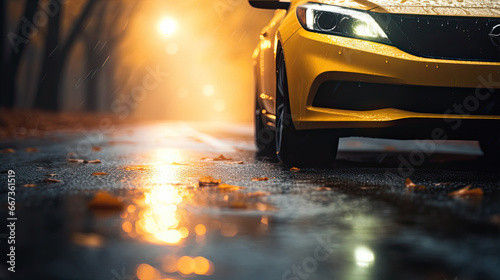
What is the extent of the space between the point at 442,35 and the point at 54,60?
74.5 feet

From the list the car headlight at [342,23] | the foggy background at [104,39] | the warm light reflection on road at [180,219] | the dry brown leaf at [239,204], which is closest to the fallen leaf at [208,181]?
the warm light reflection on road at [180,219]

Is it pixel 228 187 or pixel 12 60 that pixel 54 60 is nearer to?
pixel 12 60

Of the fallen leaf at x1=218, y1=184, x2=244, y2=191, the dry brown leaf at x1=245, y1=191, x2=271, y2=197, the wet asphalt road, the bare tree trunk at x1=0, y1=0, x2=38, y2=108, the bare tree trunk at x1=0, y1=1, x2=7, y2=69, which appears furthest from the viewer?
the bare tree trunk at x1=0, y1=0, x2=38, y2=108

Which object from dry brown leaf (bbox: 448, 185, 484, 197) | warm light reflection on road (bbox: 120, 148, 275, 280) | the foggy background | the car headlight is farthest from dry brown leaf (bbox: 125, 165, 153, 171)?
the foggy background

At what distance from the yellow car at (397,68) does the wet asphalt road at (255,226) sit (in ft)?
1.47

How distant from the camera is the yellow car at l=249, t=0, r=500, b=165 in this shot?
19.0ft

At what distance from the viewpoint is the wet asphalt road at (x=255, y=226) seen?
9.50 feet

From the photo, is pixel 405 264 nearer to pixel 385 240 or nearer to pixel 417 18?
pixel 385 240

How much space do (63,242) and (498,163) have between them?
214 inches

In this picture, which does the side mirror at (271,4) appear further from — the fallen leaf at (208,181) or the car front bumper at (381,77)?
the fallen leaf at (208,181)

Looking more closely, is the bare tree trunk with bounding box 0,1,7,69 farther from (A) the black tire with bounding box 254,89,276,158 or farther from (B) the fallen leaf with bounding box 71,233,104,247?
(B) the fallen leaf with bounding box 71,233,104,247

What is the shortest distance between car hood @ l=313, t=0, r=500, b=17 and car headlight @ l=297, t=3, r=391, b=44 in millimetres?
82

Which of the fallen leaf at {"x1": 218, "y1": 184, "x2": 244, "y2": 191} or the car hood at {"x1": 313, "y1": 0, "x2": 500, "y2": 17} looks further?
the car hood at {"x1": 313, "y1": 0, "x2": 500, "y2": 17}

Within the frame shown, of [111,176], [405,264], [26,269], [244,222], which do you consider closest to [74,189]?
[111,176]
